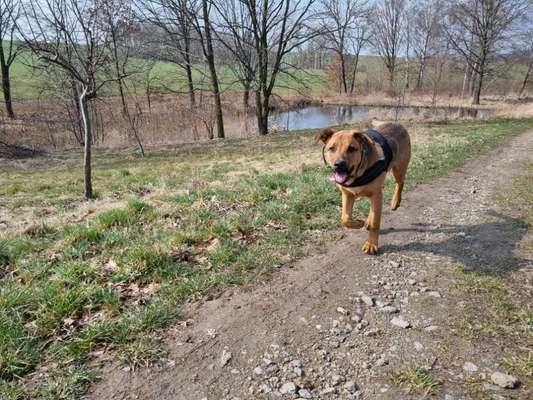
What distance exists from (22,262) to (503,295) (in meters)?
5.21

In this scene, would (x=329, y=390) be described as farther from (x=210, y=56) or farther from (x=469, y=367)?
(x=210, y=56)

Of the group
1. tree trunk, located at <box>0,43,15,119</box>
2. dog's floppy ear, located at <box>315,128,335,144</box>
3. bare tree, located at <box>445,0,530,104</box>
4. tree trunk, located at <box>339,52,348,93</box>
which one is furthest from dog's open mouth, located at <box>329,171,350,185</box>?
tree trunk, located at <box>339,52,348,93</box>

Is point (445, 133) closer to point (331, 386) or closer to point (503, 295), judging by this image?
point (503, 295)

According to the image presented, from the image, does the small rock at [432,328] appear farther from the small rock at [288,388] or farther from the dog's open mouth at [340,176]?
the dog's open mouth at [340,176]

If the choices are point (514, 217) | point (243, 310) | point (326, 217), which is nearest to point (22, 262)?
point (243, 310)

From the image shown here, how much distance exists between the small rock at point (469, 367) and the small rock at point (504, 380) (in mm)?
107

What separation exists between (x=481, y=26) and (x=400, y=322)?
41.0m

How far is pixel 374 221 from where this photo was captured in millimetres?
4086

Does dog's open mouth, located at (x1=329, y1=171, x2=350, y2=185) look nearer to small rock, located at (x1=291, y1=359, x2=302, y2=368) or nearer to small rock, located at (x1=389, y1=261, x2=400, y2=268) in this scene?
small rock, located at (x1=389, y1=261, x2=400, y2=268)

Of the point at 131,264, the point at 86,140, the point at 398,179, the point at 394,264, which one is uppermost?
the point at 86,140

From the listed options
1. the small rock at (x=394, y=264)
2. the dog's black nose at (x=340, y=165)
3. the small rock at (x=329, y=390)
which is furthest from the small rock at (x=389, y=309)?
the dog's black nose at (x=340, y=165)

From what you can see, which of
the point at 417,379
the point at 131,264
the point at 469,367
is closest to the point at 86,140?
the point at 131,264

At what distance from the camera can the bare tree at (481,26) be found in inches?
1280

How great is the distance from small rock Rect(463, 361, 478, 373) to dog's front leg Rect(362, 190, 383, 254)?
1.81 meters
